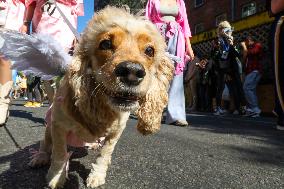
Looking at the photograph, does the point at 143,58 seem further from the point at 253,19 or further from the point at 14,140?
the point at 253,19

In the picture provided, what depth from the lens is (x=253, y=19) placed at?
1251 centimetres

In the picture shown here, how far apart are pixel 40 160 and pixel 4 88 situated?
6.78 ft

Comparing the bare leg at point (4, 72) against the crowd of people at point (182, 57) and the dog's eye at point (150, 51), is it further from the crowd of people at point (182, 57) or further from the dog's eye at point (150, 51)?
the dog's eye at point (150, 51)

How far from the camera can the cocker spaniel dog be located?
220 centimetres

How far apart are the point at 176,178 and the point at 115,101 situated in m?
0.94

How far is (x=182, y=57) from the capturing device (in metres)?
6.08

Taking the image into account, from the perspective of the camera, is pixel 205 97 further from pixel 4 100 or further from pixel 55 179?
pixel 55 179

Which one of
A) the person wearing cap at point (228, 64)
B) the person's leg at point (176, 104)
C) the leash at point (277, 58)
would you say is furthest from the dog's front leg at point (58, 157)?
the person wearing cap at point (228, 64)

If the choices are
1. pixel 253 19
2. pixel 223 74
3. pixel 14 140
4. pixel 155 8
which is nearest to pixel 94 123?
pixel 14 140

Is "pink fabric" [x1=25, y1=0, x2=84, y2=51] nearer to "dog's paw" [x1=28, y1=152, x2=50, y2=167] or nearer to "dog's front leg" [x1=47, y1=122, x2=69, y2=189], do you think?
"dog's paw" [x1=28, y1=152, x2=50, y2=167]

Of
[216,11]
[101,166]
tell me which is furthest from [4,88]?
[216,11]

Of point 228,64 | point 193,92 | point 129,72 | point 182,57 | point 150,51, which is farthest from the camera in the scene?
point 193,92

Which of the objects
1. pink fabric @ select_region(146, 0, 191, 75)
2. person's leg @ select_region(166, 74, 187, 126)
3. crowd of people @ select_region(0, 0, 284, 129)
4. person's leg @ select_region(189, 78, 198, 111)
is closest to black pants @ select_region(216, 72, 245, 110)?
crowd of people @ select_region(0, 0, 284, 129)

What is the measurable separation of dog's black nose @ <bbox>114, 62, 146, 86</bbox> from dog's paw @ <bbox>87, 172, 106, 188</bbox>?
85 cm
